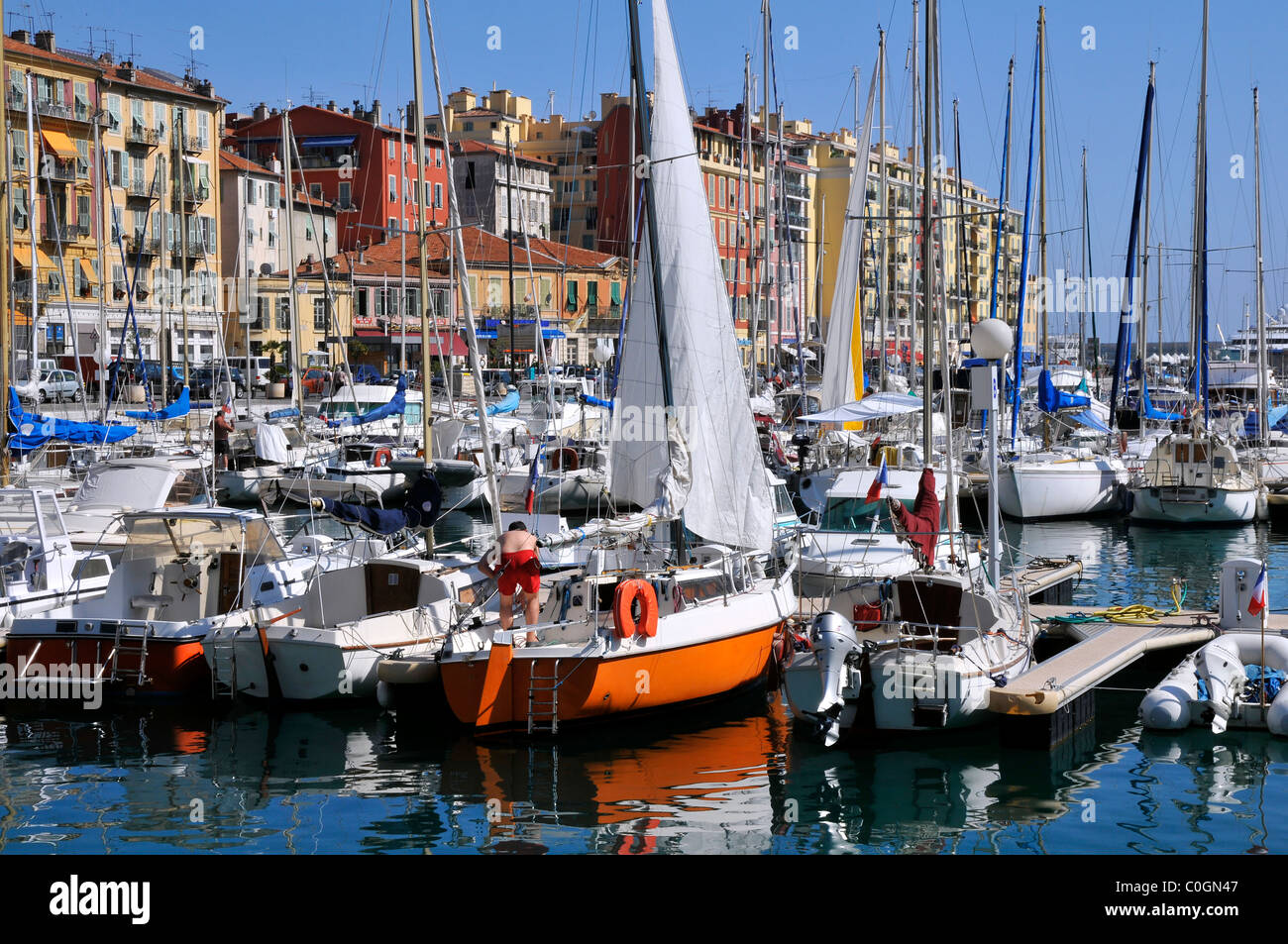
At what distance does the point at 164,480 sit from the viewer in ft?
82.7

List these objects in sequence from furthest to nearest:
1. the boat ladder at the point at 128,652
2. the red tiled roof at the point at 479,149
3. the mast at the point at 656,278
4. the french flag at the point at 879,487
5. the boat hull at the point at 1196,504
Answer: the red tiled roof at the point at 479,149 → the boat hull at the point at 1196,504 → the french flag at the point at 879,487 → the mast at the point at 656,278 → the boat ladder at the point at 128,652

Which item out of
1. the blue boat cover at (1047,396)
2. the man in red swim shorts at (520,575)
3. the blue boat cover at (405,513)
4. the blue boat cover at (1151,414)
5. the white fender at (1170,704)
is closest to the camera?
the white fender at (1170,704)

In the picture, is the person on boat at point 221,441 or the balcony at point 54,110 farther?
the balcony at point 54,110

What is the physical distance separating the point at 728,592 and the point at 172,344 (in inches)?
1970

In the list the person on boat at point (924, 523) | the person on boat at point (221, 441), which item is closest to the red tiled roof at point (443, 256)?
the person on boat at point (221, 441)

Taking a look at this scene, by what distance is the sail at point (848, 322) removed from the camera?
25672 mm

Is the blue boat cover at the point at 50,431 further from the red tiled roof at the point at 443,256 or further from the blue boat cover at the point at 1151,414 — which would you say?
the red tiled roof at the point at 443,256

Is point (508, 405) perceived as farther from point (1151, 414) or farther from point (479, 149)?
point (479, 149)

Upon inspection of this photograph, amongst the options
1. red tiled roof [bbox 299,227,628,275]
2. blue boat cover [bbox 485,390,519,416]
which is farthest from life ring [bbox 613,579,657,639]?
red tiled roof [bbox 299,227,628,275]

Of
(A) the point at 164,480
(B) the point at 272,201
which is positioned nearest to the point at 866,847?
(A) the point at 164,480

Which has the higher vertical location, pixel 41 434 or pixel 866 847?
pixel 41 434

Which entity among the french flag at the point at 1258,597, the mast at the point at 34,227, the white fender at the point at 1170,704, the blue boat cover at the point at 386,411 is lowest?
the white fender at the point at 1170,704

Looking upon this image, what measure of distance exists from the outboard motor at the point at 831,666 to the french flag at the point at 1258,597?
214 inches
